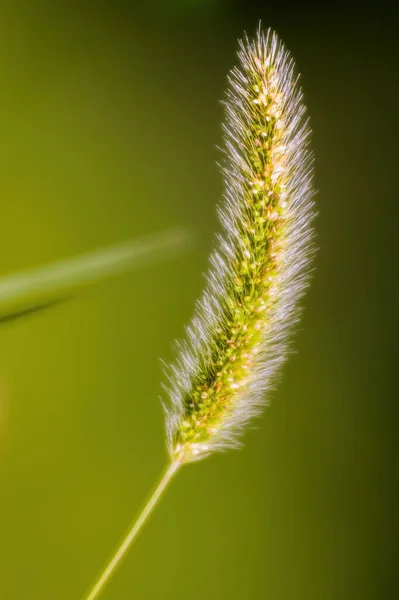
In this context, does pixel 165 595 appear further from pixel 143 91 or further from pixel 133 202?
pixel 143 91

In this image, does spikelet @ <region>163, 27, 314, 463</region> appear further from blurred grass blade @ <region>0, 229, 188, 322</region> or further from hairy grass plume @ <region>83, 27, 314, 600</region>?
blurred grass blade @ <region>0, 229, 188, 322</region>

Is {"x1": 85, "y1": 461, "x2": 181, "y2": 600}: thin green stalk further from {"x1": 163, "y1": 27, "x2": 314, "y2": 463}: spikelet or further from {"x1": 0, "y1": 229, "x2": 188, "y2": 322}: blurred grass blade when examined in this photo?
{"x1": 0, "y1": 229, "x2": 188, "y2": 322}: blurred grass blade

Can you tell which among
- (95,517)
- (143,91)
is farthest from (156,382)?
(143,91)

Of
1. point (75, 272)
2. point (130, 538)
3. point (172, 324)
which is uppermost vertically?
point (75, 272)

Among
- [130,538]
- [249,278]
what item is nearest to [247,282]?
[249,278]

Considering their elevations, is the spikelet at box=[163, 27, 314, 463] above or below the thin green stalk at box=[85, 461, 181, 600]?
above

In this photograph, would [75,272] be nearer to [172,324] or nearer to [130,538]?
[172,324]

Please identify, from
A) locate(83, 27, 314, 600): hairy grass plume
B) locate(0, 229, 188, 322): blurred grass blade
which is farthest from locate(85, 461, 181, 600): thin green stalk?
locate(0, 229, 188, 322): blurred grass blade

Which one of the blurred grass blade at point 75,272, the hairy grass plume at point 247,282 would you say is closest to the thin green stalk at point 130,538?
the hairy grass plume at point 247,282
